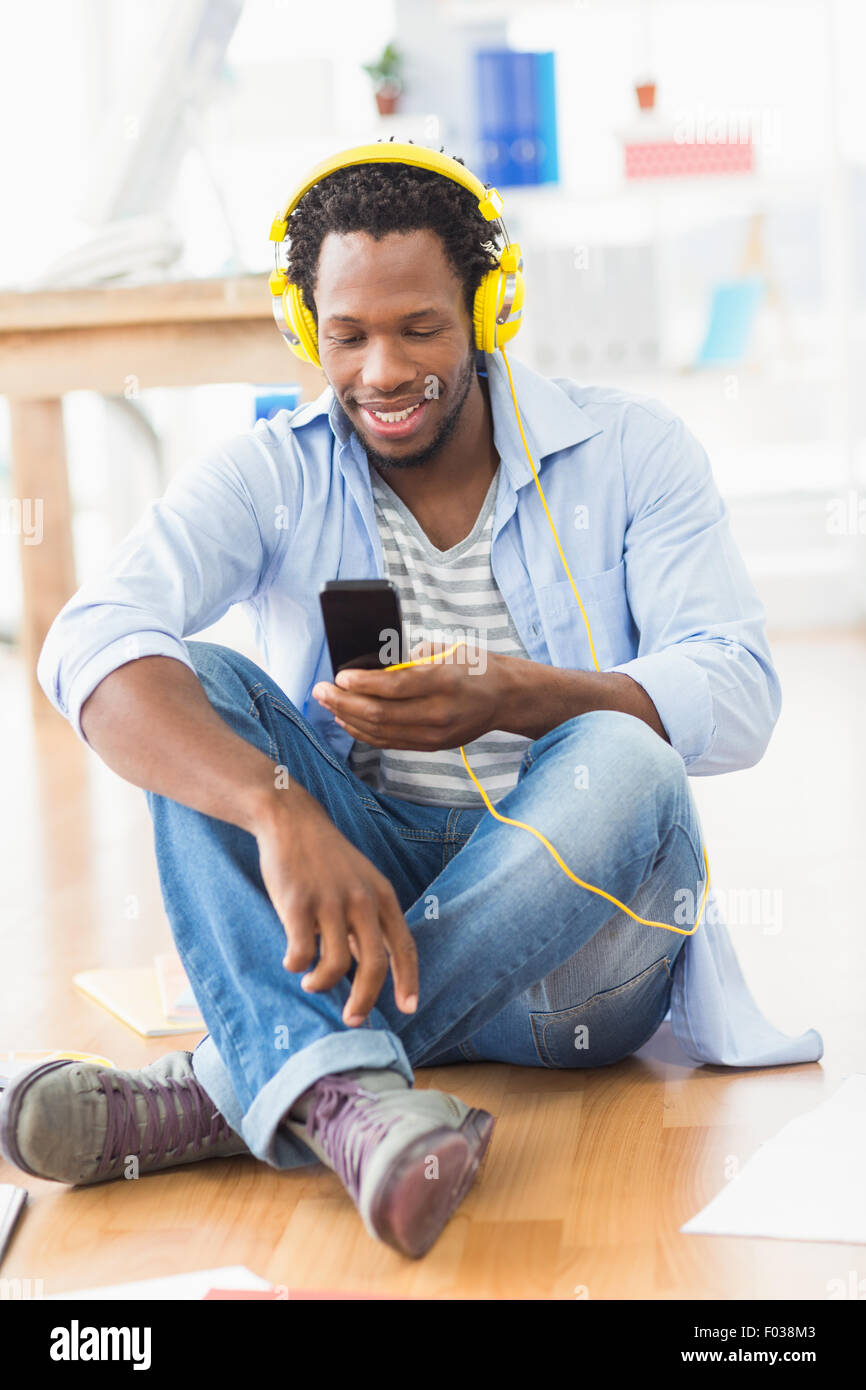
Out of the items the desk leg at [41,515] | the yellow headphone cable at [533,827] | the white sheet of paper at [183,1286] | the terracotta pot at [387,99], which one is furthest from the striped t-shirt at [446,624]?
the terracotta pot at [387,99]

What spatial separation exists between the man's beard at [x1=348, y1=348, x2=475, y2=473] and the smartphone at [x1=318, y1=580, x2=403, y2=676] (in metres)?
0.32

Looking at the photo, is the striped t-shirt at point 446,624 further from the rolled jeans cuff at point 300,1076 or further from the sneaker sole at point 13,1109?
the sneaker sole at point 13,1109

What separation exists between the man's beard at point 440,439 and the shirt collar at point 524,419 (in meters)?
0.02

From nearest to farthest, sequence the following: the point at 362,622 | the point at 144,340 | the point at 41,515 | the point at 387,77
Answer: the point at 362,622 < the point at 144,340 < the point at 41,515 < the point at 387,77

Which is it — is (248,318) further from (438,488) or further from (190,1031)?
(190,1031)

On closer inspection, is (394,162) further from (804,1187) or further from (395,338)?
(804,1187)

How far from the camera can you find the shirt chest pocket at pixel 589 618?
53.4 inches

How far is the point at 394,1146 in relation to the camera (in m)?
0.97

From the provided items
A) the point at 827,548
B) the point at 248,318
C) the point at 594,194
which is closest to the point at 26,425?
the point at 248,318

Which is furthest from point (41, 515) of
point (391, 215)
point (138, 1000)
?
point (391, 215)

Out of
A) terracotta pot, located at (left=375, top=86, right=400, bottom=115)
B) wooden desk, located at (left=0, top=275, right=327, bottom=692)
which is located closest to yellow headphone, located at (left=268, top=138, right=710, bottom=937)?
wooden desk, located at (left=0, top=275, right=327, bottom=692)

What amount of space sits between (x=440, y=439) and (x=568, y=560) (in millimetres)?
165

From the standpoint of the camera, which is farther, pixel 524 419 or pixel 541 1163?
pixel 524 419
